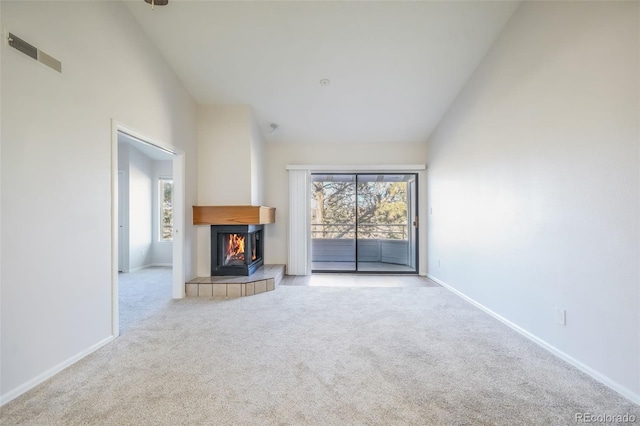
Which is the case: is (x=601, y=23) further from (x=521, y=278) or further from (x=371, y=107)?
(x=371, y=107)

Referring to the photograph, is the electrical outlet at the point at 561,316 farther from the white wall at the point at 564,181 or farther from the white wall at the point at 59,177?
the white wall at the point at 59,177

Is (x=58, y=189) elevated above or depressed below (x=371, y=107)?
below

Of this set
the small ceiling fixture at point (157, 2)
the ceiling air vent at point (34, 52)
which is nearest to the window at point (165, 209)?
the small ceiling fixture at point (157, 2)

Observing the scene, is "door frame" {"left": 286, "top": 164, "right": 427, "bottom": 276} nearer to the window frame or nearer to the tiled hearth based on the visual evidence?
the tiled hearth

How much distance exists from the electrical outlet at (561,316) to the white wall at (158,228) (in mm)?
6514

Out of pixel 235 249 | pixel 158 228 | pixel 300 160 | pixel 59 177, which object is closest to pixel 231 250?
pixel 235 249

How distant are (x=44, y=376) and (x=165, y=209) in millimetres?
5094

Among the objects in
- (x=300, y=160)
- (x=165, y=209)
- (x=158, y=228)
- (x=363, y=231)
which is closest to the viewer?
(x=300, y=160)

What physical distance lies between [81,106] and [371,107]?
11.0 ft

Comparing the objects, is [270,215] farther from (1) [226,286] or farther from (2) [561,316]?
(2) [561,316]

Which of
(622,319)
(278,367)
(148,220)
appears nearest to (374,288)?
(278,367)

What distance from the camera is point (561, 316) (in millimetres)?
2256

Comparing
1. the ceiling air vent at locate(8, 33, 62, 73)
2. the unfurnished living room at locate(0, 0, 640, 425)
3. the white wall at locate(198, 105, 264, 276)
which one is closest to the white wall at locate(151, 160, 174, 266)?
the unfurnished living room at locate(0, 0, 640, 425)

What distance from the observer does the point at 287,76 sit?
3.70 meters
